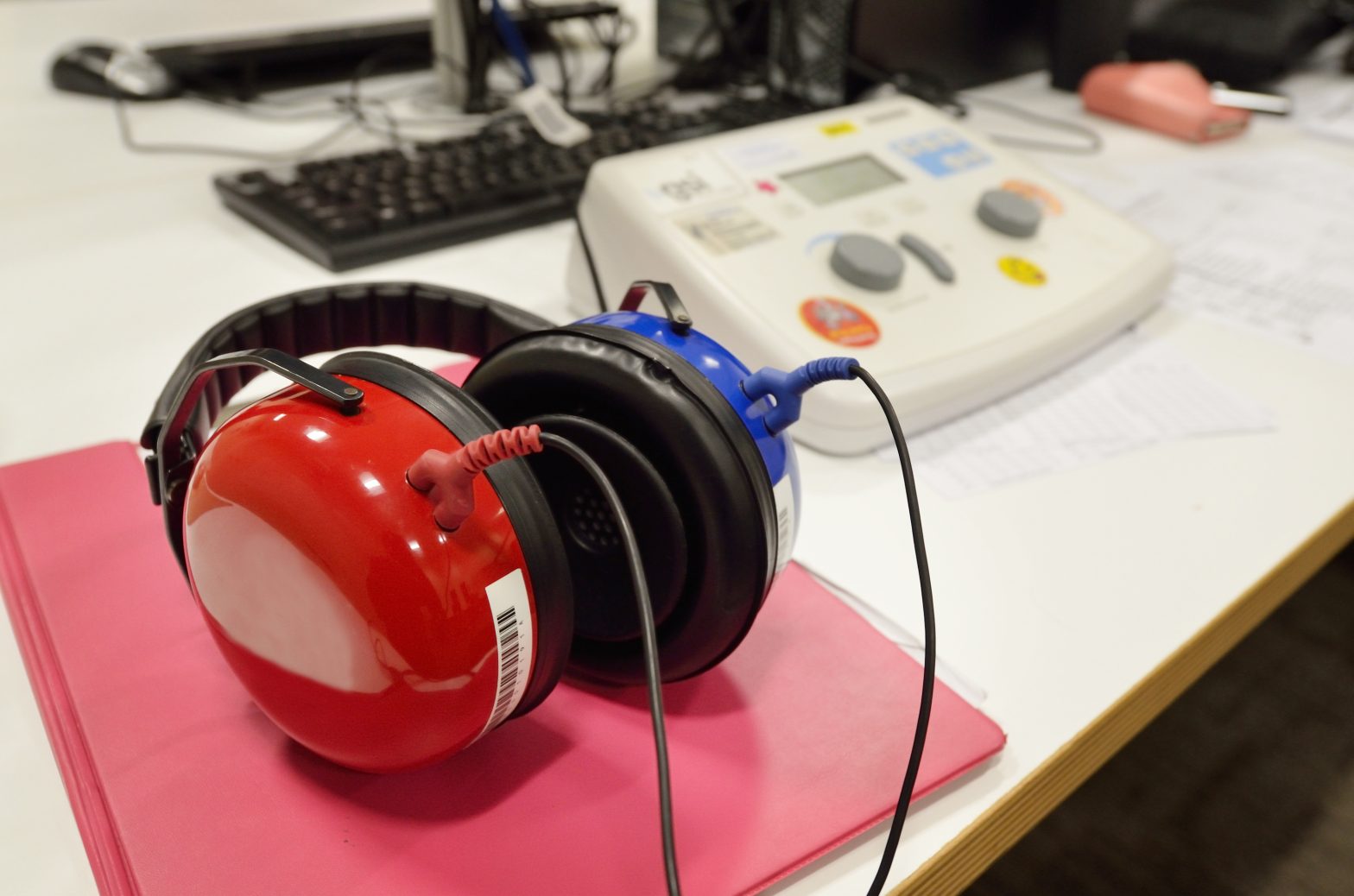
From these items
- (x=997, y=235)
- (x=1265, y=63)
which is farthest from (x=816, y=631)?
(x=1265, y=63)

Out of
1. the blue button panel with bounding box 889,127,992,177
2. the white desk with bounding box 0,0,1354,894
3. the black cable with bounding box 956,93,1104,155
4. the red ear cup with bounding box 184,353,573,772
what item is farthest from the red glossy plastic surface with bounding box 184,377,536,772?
the black cable with bounding box 956,93,1104,155

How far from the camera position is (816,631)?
0.46 metres

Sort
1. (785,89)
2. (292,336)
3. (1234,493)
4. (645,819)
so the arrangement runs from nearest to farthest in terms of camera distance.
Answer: (645,819) < (292,336) < (1234,493) < (785,89)

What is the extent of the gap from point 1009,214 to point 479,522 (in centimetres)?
51

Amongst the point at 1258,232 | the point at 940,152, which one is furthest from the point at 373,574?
the point at 1258,232

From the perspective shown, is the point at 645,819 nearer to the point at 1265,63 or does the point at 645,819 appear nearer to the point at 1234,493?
the point at 1234,493

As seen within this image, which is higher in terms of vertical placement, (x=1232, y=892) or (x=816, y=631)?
(x=816, y=631)

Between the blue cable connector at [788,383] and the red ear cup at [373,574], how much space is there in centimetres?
9

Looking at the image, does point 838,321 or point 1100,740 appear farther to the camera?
point 838,321

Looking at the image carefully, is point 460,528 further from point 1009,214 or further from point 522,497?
point 1009,214

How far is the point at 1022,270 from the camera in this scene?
69 centimetres

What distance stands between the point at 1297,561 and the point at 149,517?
57cm

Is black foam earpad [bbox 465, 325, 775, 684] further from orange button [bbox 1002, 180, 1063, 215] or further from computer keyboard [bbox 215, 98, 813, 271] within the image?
orange button [bbox 1002, 180, 1063, 215]

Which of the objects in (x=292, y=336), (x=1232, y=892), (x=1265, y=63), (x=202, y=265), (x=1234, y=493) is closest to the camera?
(x=292, y=336)
